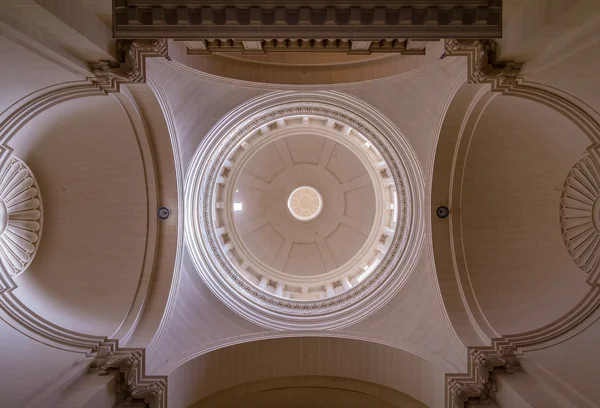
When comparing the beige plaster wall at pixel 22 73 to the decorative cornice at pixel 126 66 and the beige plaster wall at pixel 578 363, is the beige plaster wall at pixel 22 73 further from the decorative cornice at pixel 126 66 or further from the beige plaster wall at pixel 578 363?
the beige plaster wall at pixel 578 363

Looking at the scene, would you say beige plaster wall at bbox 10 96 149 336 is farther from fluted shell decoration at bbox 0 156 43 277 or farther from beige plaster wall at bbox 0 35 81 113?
beige plaster wall at bbox 0 35 81 113

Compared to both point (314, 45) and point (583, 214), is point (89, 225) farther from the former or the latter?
point (583, 214)

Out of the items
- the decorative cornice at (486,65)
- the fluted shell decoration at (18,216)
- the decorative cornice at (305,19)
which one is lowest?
the fluted shell decoration at (18,216)

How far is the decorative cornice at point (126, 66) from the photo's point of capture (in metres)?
8.69

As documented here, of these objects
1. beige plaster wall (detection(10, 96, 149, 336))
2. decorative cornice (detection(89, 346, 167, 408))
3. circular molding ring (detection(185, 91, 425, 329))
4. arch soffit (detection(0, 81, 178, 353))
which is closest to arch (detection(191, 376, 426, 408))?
circular molding ring (detection(185, 91, 425, 329))

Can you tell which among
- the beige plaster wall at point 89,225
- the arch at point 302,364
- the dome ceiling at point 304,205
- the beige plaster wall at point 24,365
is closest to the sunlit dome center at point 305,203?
the dome ceiling at point 304,205

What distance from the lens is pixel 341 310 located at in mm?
13203

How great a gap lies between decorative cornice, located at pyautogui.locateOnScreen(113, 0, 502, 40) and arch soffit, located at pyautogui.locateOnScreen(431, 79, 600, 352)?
2.47 m

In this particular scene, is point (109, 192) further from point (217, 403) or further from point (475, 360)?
point (475, 360)

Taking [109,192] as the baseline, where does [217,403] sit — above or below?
below

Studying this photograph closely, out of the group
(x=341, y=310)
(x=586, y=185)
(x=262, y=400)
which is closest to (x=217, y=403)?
(x=262, y=400)

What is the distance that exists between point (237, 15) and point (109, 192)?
7.51 meters

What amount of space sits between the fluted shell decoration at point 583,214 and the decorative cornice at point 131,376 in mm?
12025

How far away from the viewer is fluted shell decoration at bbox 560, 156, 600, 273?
1049 centimetres
